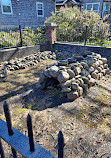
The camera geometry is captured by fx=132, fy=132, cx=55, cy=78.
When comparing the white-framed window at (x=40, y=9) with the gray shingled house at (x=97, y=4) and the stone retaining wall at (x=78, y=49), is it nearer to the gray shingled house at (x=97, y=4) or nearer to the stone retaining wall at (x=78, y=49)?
the gray shingled house at (x=97, y=4)

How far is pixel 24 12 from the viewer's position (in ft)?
46.3

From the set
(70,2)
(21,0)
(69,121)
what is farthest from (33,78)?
(70,2)

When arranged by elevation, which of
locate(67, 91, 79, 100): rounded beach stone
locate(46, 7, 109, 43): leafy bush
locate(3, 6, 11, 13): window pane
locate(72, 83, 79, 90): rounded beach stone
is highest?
locate(3, 6, 11, 13): window pane

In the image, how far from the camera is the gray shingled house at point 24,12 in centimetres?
1299

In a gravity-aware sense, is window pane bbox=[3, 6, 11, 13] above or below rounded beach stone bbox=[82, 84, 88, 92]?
above

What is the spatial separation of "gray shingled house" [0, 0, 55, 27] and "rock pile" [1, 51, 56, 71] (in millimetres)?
7244

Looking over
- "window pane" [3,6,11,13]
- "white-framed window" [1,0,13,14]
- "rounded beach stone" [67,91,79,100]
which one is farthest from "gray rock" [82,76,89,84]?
"window pane" [3,6,11,13]

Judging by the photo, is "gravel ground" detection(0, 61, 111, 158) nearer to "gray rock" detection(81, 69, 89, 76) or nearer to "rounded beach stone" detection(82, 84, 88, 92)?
"rounded beach stone" detection(82, 84, 88, 92)

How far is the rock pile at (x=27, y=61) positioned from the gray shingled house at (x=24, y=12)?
23.8 feet

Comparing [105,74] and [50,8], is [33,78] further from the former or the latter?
[50,8]

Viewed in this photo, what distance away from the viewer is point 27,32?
9898 mm

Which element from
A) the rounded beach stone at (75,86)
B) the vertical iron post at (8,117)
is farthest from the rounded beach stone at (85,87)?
the vertical iron post at (8,117)

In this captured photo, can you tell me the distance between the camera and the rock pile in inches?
264

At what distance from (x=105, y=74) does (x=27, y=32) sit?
669 cm
